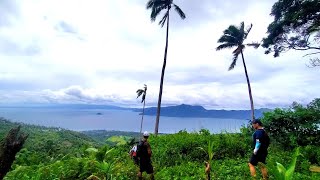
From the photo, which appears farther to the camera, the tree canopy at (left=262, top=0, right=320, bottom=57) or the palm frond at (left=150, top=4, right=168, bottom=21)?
the palm frond at (left=150, top=4, right=168, bottom=21)

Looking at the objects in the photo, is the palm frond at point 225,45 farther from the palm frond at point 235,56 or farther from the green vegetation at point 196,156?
the green vegetation at point 196,156

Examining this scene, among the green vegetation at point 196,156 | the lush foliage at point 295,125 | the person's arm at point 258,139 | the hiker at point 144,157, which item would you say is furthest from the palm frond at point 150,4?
the person's arm at point 258,139

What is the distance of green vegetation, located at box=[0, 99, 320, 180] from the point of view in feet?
33.6

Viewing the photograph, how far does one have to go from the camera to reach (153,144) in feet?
59.6

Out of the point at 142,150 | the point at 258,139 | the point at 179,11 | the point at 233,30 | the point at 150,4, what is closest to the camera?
the point at 258,139

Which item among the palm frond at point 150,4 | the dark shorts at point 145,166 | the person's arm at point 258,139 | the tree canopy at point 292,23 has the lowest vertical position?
the dark shorts at point 145,166

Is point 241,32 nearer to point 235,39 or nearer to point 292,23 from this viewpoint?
point 235,39

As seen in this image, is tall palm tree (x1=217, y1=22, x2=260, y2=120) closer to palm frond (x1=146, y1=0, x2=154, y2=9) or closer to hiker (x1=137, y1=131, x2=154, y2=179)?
palm frond (x1=146, y1=0, x2=154, y2=9)

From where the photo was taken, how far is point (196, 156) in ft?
52.1

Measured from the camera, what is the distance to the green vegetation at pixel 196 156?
10.2 m

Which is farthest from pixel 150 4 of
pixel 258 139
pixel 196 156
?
pixel 258 139

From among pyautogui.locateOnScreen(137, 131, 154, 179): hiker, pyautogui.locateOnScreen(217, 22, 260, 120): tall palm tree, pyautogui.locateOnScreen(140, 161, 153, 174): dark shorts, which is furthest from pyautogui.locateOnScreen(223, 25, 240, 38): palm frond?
pyautogui.locateOnScreen(140, 161, 153, 174): dark shorts

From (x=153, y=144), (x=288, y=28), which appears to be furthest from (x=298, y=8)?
(x=153, y=144)

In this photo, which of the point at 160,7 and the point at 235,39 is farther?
the point at 235,39
